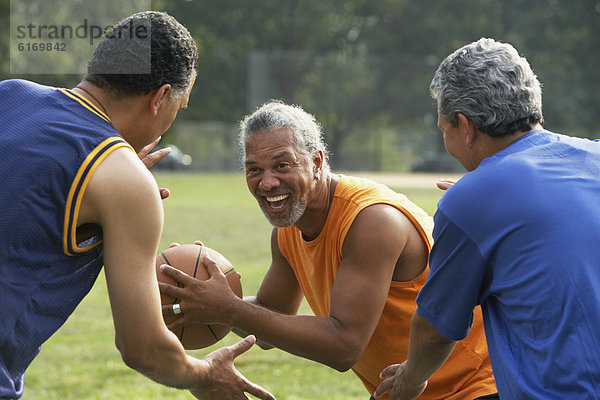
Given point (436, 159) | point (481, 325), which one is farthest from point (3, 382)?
point (436, 159)

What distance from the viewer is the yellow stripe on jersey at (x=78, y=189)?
259 cm

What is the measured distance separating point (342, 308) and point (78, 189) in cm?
147

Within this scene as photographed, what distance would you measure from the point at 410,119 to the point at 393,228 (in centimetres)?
4487

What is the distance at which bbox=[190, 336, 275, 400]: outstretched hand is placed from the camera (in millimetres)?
3227

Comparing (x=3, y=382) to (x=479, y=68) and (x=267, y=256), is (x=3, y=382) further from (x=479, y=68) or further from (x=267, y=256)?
(x=267, y=256)

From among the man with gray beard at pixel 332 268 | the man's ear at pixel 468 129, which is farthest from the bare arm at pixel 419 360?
the man's ear at pixel 468 129

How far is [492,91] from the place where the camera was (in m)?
2.93

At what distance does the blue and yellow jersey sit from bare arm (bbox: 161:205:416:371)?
849 mm

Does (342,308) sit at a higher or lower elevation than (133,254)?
lower

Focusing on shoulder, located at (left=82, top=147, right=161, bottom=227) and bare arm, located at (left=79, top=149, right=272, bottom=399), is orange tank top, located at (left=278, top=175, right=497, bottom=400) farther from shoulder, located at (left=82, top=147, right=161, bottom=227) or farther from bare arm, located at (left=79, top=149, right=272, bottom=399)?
shoulder, located at (left=82, top=147, right=161, bottom=227)

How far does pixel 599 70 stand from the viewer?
5094 cm

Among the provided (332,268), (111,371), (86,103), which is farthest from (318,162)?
(111,371)

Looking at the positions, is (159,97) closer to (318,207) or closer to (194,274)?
(194,274)

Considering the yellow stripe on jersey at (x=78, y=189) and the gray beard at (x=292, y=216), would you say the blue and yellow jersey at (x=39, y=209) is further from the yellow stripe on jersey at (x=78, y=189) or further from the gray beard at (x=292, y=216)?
the gray beard at (x=292, y=216)
